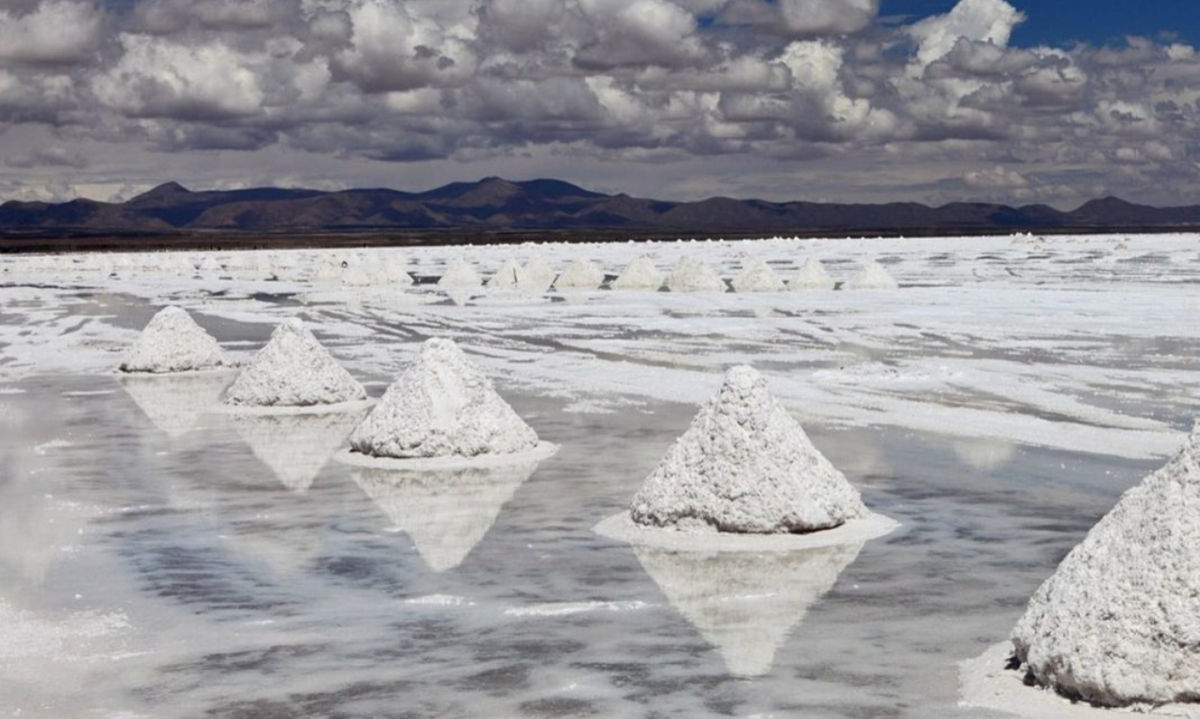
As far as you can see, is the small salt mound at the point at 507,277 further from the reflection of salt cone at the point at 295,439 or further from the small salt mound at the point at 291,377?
the reflection of salt cone at the point at 295,439

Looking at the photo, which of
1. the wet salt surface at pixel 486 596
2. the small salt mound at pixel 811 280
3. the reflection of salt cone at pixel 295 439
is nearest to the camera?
the wet salt surface at pixel 486 596

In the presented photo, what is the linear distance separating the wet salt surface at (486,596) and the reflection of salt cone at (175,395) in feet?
10.8

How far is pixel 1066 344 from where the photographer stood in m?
27.3

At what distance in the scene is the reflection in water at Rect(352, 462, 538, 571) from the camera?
11297 mm

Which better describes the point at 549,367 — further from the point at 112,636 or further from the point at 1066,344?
the point at 112,636

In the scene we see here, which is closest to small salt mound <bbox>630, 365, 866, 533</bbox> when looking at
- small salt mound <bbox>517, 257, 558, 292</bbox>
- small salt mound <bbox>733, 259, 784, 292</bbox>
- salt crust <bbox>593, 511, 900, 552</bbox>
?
salt crust <bbox>593, 511, 900, 552</bbox>

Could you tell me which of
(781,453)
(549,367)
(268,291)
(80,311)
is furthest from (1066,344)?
(268,291)

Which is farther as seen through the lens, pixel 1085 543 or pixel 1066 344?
pixel 1066 344

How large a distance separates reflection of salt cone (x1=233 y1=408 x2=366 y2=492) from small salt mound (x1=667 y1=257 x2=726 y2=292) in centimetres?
3171

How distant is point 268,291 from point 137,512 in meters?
45.7

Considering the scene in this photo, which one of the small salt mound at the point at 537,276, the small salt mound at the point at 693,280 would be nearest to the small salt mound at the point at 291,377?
the small salt mound at the point at 693,280

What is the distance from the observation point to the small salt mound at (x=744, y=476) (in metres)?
11.2

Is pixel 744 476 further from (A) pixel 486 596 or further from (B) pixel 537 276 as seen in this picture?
(B) pixel 537 276

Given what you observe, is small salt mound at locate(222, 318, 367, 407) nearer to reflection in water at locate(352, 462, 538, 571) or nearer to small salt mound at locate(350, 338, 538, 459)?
small salt mound at locate(350, 338, 538, 459)
